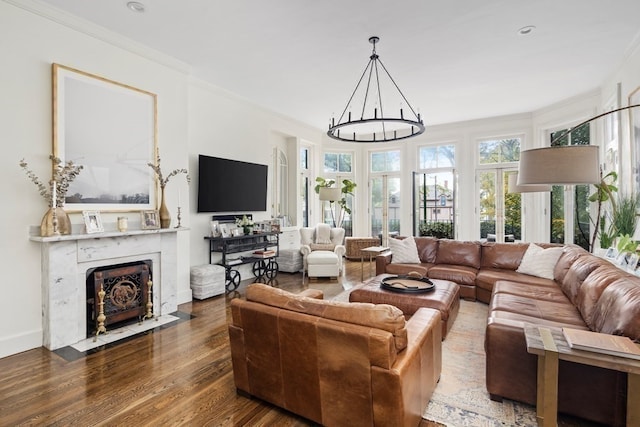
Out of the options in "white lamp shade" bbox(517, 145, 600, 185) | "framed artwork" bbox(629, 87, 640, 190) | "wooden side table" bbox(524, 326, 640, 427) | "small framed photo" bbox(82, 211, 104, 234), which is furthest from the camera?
"framed artwork" bbox(629, 87, 640, 190)

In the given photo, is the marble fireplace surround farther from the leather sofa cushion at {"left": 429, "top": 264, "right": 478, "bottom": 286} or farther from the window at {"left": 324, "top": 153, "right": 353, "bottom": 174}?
the window at {"left": 324, "top": 153, "right": 353, "bottom": 174}

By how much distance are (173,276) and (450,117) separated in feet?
20.5

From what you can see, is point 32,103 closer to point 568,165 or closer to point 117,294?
point 117,294

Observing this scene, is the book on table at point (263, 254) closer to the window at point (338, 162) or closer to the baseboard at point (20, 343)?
the baseboard at point (20, 343)

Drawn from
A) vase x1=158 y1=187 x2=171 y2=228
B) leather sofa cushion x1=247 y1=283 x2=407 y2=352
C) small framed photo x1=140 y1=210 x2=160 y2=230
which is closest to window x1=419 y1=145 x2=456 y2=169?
vase x1=158 y1=187 x2=171 y2=228

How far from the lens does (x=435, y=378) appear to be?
2.29 meters

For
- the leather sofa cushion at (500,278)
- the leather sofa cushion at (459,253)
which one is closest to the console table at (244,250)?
the leather sofa cushion at (459,253)

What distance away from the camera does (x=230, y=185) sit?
209 inches

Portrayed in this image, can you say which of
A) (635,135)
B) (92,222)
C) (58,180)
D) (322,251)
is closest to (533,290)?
(635,135)

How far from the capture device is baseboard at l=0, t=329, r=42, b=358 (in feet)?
9.27

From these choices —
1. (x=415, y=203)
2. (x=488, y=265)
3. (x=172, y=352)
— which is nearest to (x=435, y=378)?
(x=172, y=352)

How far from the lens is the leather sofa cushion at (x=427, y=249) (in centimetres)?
514

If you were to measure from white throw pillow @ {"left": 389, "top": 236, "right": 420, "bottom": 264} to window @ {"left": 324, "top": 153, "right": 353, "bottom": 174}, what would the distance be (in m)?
3.83

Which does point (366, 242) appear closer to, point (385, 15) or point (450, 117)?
point (450, 117)
